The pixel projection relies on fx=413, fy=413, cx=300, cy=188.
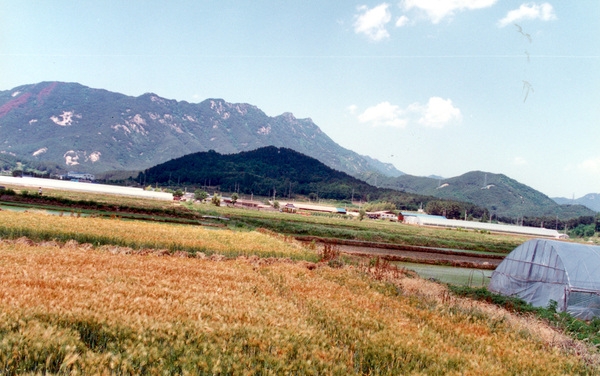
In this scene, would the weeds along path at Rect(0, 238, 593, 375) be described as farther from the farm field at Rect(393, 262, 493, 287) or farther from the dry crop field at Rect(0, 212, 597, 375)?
the farm field at Rect(393, 262, 493, 287)

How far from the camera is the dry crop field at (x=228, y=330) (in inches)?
236

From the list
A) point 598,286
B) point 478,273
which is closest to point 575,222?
point 478,273

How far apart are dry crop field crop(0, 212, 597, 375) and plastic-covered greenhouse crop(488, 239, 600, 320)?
924cm

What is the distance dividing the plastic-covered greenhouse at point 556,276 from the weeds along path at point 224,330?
9.43 metres

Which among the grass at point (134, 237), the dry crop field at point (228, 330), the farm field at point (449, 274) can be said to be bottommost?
the farm field at point (449, 274)

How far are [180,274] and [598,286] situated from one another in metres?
18.9

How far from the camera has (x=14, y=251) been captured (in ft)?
44.8

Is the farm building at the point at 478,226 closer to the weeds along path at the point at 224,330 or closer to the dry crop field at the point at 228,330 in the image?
the dry crop field at the point at 228,330

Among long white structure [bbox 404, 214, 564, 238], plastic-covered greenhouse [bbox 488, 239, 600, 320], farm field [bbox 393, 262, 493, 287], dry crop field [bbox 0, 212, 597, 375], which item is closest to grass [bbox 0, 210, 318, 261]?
dry crop field [bbox 0, 212, 597, 375]

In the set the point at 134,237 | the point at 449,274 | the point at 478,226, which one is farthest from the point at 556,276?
the point at 478,226

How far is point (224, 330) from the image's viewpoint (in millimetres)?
7387

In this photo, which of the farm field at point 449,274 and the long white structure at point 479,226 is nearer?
the farm field at point 449,274

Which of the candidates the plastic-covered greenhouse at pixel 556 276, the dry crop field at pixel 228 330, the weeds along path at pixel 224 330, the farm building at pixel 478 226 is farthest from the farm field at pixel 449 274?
the farm building at pixel 478 226

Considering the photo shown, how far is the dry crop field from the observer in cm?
599
